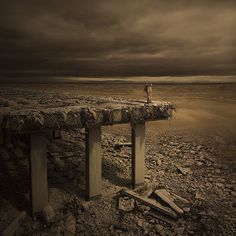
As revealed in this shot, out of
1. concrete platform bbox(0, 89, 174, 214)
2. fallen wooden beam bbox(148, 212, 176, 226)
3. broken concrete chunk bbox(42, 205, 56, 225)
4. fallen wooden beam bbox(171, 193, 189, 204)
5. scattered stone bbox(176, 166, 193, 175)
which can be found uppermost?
concrete platform bbox(0, 89, 174, 214)

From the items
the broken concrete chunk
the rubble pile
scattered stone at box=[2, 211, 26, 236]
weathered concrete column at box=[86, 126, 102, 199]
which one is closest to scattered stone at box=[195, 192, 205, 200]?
the rubble pile

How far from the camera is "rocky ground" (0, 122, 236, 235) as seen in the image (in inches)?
167

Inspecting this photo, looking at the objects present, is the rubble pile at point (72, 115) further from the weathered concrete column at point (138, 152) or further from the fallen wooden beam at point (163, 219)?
the fallen wooden beam at point (163, 219)

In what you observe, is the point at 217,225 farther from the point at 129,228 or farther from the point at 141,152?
the point at 141,152

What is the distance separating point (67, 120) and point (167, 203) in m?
2.32

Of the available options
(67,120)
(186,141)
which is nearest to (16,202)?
(67,120)

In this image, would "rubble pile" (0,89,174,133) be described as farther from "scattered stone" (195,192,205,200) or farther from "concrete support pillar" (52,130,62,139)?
"concrete support pillar" (52,130,62,139)

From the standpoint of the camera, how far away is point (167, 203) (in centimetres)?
477

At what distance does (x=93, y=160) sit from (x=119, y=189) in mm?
1019

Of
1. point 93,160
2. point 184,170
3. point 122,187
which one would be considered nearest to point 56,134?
point 122,187

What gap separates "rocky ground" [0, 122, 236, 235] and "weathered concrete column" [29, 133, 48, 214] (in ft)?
0.80

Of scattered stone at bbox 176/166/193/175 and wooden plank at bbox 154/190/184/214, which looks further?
scattered stone at bbox 176/166/193/175

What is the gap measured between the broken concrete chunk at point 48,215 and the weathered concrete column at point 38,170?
10 centimetres

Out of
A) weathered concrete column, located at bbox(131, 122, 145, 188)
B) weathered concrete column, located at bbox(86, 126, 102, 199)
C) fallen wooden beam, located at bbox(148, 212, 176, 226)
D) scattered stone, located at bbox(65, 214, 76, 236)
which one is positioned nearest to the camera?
scattered stone, located at bbox(65, 214, 76, 236)
